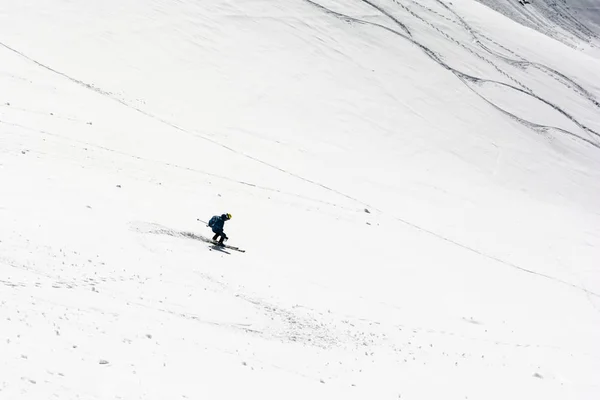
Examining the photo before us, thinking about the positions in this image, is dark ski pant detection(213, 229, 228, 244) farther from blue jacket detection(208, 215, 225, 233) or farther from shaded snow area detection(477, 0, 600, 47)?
shaded snow area detection(477, 0, 600, 47)

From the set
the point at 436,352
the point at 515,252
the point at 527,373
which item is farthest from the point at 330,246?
the point at 515,252

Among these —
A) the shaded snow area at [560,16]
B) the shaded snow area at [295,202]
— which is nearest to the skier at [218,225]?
the shaded snow area at [295,202]

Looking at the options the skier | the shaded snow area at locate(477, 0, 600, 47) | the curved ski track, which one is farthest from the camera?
the shaded snow area at locate(477, 0, 600, 47)

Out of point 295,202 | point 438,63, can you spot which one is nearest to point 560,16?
point 438,63

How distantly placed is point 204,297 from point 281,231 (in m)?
7.70

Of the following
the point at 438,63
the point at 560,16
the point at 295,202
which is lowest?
the point at 295,202

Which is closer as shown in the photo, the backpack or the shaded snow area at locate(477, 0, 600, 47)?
the backpack

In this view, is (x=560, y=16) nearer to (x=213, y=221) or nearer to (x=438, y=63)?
(x=438, y=63)

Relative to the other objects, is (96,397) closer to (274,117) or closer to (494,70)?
(274,117)

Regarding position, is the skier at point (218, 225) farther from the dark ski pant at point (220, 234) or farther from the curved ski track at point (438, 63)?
the curved ski track at point (438, 63)

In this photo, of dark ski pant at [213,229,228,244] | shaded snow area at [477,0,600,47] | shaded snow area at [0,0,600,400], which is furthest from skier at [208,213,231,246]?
shaded snow area at [477,0,600,47]

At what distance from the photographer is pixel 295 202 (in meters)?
25.8

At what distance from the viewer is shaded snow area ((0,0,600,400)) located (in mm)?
13180

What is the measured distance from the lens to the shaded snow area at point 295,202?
519 inches
